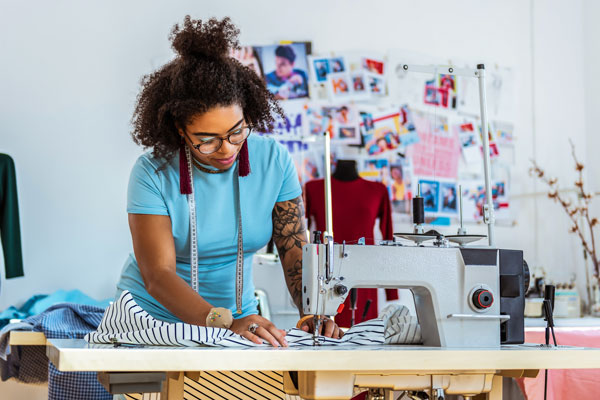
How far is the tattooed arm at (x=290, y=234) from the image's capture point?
72.7 inches

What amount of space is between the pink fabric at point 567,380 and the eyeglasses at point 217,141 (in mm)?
1452

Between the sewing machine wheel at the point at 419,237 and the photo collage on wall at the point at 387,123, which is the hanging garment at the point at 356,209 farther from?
the sewing machine wheel at the point at 419,237

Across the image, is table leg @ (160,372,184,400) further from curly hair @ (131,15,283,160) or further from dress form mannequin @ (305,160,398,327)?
dress form mannequin @ (305,160,398,327)

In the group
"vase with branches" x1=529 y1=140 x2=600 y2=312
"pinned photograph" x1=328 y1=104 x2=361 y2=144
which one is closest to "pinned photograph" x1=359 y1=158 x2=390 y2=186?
"pinned photograph" x1=328 y1=104 x2=361 y2=144

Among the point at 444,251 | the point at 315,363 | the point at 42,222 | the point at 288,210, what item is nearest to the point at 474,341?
the point at 444,251

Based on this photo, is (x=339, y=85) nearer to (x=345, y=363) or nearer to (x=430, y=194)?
(x=430, y=194)

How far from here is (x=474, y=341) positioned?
58.7 inches

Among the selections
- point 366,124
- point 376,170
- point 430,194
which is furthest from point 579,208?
point 366,124

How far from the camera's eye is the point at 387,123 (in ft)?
13.2

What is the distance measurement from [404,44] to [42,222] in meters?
2.21

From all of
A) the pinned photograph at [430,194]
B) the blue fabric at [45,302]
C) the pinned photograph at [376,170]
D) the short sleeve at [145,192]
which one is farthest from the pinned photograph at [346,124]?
the short sleeve at [145,192]

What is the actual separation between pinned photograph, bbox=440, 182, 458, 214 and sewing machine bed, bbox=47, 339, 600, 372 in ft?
9.02

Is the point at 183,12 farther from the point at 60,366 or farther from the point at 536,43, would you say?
the point at 60,366

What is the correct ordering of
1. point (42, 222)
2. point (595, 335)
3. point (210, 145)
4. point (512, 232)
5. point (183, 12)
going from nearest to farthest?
point (210, 145), point (595, 335), point (42, 222), point (183, 12), point (512, 232)
